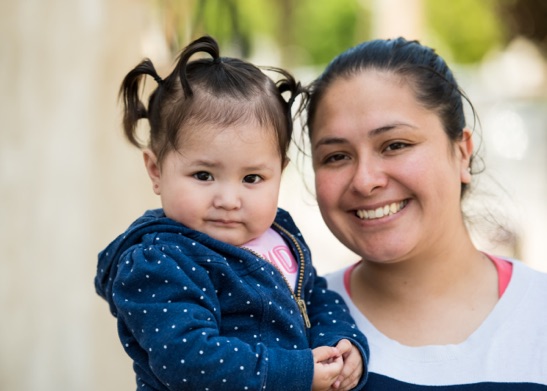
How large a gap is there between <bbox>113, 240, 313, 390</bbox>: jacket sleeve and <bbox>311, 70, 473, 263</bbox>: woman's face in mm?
640

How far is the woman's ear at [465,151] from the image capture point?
109 inches

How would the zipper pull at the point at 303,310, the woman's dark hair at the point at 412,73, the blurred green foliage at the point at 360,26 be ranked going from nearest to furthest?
the zipper pull at the point at 303,310 < the woman's dark hair at the point at 412,73 < the blurred green foliage at the point at 360,26

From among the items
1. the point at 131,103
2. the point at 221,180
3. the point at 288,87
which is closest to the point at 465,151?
the point at 288,87

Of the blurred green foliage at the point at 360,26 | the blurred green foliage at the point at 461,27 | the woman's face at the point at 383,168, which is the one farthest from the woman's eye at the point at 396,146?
the blurred green foliage at the point at 461,27

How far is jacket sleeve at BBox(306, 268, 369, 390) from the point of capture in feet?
7.66

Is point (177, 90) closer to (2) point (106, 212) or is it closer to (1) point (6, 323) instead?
(2) point (106, 212)

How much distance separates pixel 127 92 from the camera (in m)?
2.44

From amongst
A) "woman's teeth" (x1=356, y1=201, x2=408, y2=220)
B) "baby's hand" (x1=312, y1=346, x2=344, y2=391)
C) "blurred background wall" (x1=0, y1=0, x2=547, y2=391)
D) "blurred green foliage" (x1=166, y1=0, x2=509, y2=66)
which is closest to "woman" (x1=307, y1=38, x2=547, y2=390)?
"woman's teeth" (x1=356, y1=201, x2=408, y2=220)

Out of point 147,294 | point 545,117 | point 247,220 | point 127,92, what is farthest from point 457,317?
point 545,117

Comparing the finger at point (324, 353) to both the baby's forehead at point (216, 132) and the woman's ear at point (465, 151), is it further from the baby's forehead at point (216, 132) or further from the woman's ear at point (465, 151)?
the woman's ear at point (465, 151)

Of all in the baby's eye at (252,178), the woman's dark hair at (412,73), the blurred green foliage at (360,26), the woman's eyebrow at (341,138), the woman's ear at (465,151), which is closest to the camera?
the baby's eye at (252,178)

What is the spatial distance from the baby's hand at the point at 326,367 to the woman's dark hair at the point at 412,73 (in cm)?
86

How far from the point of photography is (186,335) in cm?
196

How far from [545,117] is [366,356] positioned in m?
7.54
